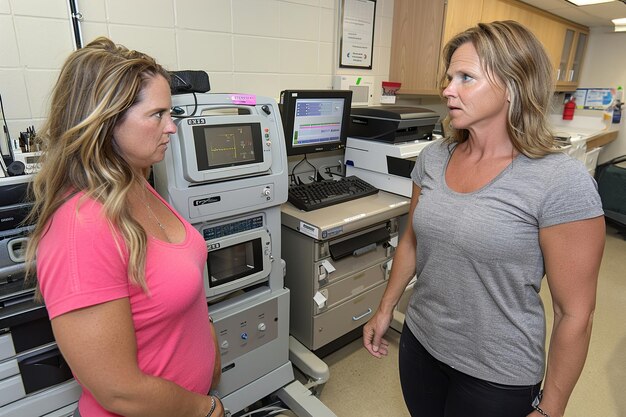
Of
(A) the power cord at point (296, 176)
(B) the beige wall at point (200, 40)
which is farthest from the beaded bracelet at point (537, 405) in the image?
(B) the beige wall at point (200, 40)

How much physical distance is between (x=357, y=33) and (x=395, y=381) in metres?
2.10

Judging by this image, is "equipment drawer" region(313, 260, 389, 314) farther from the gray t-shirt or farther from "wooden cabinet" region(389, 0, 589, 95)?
"wooden cabinet" region(389, 0, 589, 95)

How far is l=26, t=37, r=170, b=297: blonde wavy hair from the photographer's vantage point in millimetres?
738

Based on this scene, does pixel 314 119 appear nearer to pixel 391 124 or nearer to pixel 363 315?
pixel 391 124

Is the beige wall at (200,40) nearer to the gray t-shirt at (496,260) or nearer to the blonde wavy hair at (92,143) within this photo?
the blonde wavy hair at (92,143)

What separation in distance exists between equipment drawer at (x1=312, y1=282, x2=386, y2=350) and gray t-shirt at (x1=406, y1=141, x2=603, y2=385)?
97cm

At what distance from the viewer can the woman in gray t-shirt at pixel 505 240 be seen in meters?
0.84

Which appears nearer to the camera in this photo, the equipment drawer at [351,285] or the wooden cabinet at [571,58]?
the equipment drawer at [351,285]

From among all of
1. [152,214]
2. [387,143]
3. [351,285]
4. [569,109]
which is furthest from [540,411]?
[569,109]

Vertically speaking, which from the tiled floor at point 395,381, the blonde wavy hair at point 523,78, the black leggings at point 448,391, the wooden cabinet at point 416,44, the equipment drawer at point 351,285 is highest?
the wooden cabinet at point 416,44

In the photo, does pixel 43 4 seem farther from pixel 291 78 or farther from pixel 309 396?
pixel 309 396

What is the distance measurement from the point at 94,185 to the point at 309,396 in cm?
143

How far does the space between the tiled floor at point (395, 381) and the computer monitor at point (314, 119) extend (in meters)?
1.22

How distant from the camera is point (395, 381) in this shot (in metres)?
2.10
